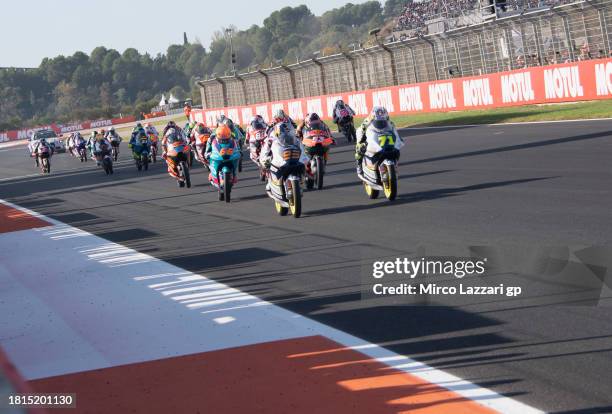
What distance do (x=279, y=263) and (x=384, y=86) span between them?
33138mm

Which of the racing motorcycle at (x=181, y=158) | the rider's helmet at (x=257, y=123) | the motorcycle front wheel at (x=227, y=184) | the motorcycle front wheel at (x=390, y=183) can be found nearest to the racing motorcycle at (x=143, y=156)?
the racing motorcycle at (x=181, y=158)

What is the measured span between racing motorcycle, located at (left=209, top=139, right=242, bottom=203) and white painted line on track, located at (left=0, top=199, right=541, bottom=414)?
6.07 m

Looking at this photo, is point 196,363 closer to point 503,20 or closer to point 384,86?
point 503,20

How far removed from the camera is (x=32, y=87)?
184m

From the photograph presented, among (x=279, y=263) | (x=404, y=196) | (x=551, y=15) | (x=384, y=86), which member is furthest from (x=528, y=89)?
(x=279, y=263)

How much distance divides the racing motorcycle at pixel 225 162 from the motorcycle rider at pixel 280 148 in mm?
3101

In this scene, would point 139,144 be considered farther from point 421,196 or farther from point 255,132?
point 421,196

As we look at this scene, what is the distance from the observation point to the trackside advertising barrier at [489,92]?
2898 cm

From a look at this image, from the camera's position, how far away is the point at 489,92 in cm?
3478

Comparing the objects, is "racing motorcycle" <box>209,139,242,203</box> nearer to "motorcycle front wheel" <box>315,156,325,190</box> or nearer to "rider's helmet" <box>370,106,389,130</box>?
"motorcycle front wheel" <box>315,156,325,190</box>

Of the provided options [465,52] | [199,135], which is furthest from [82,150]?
[199,135]

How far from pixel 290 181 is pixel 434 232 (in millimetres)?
3938

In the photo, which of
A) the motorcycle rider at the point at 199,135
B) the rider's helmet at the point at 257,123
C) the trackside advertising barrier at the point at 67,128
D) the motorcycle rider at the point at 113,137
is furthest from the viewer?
the trackside advertising barrier at the point at 67,128

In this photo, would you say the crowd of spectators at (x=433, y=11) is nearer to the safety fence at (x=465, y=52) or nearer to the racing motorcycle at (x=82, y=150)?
the safety fence at (x=465, y=52)
